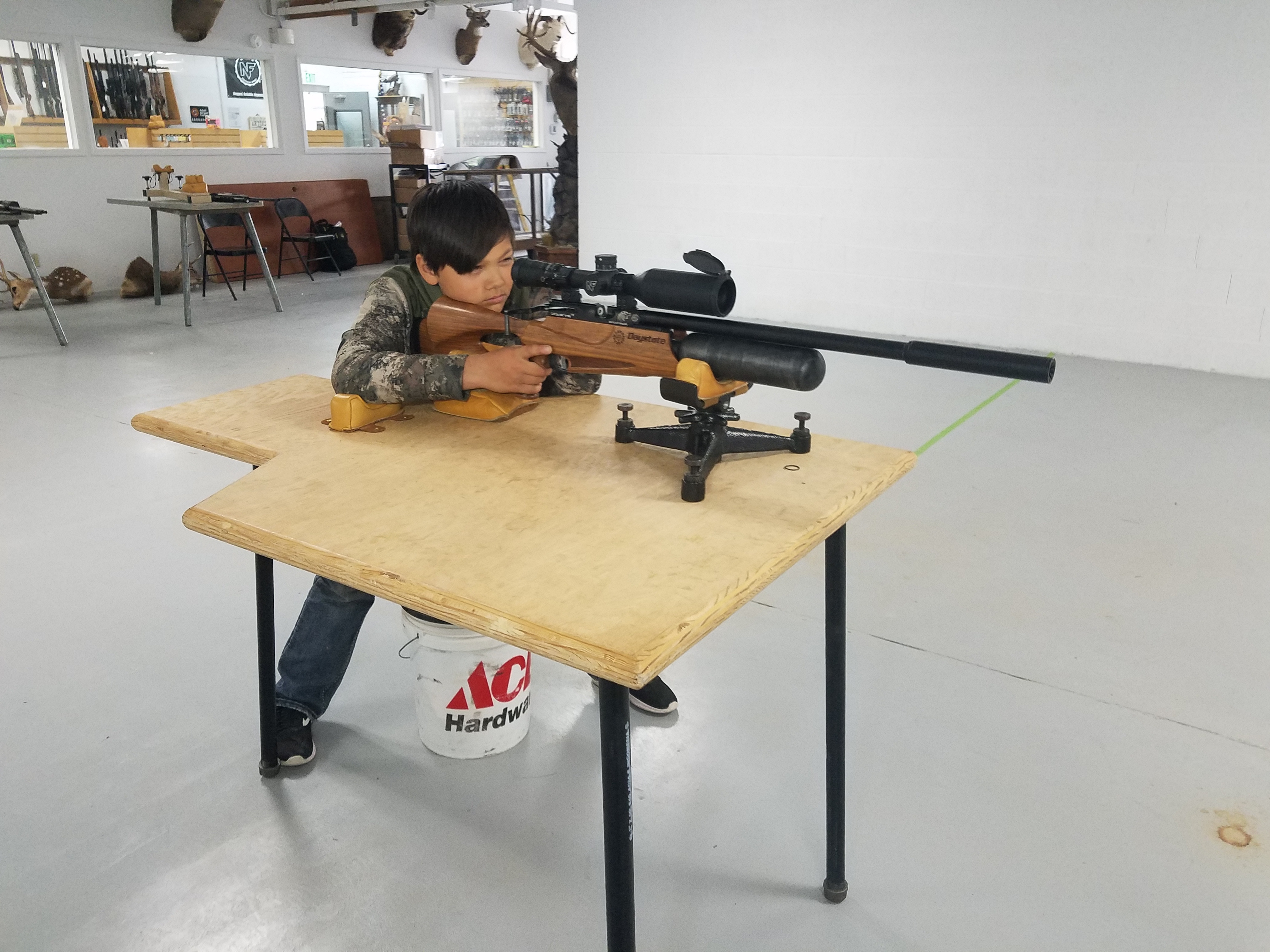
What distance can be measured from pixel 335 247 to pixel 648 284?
770 centimetres

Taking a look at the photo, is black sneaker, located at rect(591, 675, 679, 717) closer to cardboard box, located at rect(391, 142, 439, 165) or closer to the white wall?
the white wall

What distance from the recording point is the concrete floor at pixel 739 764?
1.36 meters

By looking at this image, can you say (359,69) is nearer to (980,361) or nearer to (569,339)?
(569,339)

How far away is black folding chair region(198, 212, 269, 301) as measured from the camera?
6867mm

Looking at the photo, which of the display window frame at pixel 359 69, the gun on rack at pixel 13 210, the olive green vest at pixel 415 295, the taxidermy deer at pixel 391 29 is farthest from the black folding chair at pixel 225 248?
the olive green vest at pixel 415 295

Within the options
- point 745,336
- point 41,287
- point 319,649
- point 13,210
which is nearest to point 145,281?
point 41,287

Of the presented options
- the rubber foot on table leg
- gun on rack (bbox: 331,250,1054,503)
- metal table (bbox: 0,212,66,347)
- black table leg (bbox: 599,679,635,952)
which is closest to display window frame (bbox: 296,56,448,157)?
metal table (bbox: 0,212,66,347)

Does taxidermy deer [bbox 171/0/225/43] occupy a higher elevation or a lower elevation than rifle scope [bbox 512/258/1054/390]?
higher

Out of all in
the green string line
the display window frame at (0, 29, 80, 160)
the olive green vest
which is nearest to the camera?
the olive green vest

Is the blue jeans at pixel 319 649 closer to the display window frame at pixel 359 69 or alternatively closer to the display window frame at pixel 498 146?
the display window frame at pixel 359 69

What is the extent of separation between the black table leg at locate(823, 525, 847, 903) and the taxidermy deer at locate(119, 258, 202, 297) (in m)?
6.57

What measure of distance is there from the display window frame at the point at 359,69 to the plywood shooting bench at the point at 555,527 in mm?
7549

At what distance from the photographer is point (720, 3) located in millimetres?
5512

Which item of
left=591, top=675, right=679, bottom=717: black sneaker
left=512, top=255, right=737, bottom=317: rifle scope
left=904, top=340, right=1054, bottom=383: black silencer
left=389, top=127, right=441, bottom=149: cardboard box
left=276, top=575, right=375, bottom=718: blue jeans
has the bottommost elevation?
left=591, top=675, right=679, bottom=717: black sneaker
